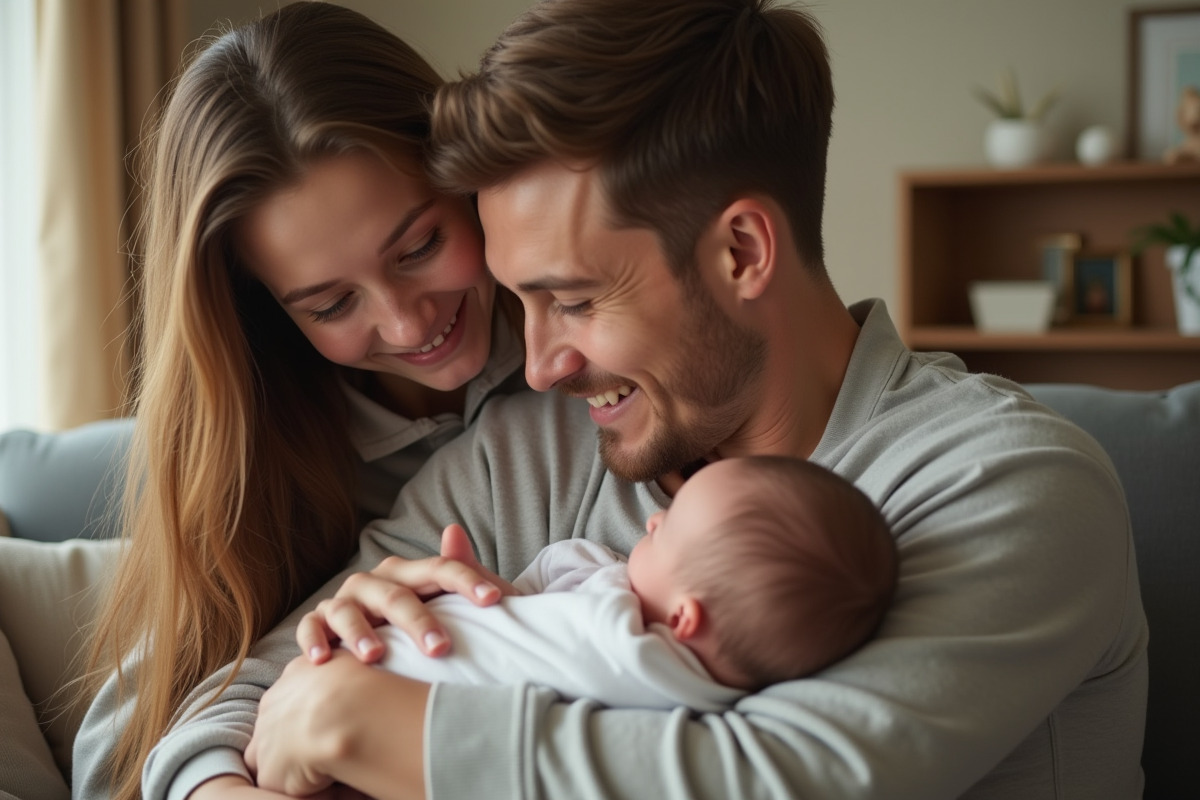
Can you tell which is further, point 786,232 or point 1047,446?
point 786,232

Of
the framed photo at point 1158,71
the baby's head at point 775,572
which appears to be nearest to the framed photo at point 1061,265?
the framed photo at point 1158,71

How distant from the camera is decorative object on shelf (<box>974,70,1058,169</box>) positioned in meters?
4.54

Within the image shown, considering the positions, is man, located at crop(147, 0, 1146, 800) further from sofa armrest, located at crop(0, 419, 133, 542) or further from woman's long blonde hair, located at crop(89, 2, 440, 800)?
sofa armrest, located at crop(0, 419, 133, 542)

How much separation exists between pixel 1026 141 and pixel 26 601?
12.8ft

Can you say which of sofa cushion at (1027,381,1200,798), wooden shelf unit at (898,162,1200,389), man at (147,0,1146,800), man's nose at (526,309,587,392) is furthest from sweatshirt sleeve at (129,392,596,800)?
wooden shelf unit at (898,162,1200,389)

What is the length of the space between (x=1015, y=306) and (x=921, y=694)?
3.72m

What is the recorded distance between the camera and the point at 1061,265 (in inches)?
185

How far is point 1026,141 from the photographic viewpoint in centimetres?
454

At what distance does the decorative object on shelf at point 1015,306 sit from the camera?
4484 mm

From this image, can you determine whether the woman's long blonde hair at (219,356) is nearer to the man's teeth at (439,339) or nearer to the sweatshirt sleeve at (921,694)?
the man's teeth at (439,339)

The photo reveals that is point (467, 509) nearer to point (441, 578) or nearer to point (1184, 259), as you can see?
point (441, 578)

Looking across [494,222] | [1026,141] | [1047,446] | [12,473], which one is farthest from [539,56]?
[1026,141]

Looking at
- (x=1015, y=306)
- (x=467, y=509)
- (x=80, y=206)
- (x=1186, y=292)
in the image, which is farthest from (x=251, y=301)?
(x=1186, y=292)

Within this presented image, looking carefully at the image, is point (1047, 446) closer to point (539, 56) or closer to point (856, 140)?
point (539, 56)
